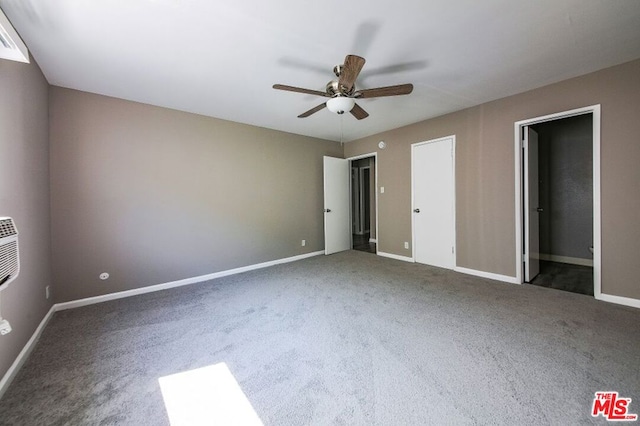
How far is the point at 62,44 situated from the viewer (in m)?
2.00

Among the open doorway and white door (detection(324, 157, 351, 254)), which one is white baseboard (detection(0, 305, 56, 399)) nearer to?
white door (detection(324, 157, 351, 254))

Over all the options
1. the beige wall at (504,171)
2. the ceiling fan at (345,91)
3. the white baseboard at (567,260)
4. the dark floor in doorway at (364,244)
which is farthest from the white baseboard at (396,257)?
the ceiling fan at (345,91)

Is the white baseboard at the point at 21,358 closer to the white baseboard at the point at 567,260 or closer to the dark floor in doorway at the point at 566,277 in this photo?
the dark floor in doorway at the point at 566,277

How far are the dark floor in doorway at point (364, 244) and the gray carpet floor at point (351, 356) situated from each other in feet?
8.02

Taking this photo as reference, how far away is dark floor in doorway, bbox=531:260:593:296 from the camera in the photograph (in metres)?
2.96

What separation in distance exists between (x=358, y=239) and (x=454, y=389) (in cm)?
524

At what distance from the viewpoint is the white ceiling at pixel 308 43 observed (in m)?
1.67

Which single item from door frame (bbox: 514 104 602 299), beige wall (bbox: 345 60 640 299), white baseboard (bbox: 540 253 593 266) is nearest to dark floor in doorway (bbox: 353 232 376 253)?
beige wall (bbox: 345 60 640 299)

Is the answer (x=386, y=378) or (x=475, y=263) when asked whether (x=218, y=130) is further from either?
(x=475, y=263)

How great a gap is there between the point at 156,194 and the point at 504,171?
15.2ft

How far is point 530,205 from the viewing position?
317 cm

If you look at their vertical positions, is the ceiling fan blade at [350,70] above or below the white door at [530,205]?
above

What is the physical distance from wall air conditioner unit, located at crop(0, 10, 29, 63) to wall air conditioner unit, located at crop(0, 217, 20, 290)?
37.4 inches

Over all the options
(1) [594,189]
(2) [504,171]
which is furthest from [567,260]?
(2) [504,171]
